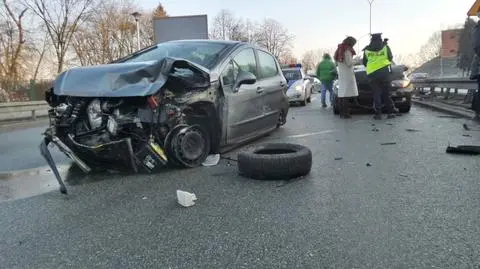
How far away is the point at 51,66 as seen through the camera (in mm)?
41344

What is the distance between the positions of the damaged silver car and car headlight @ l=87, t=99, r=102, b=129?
1cm

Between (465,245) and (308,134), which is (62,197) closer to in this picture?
(465,245)

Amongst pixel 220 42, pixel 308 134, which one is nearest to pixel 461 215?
pixel 220 42

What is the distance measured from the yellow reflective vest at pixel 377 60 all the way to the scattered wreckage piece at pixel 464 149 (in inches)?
189

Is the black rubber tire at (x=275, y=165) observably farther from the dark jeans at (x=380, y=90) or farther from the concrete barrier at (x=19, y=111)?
the concrete barrier at (x=19, y=111)

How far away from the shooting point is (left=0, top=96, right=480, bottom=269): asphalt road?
2979 millimetres

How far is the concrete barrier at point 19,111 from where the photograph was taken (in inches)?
Result: 696

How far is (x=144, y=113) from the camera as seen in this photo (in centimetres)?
525

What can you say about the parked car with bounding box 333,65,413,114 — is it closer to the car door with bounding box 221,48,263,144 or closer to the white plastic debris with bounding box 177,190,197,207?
the car door with bounding box 221,48,263,144

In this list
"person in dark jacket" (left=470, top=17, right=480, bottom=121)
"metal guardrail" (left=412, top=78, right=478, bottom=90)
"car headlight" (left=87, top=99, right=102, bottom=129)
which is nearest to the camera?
"car headlight" (left=87, top=99, right=102, bottom=129)

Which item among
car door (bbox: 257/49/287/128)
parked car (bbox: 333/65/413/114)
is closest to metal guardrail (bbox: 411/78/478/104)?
parked car (bbox: 333/65/413/114)

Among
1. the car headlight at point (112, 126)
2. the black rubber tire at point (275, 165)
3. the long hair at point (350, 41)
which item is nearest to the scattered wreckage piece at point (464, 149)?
the black rubber tire at point (275, 165)

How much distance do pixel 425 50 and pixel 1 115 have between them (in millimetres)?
128997

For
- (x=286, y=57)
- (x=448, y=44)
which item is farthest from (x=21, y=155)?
(x=448, y=44)
